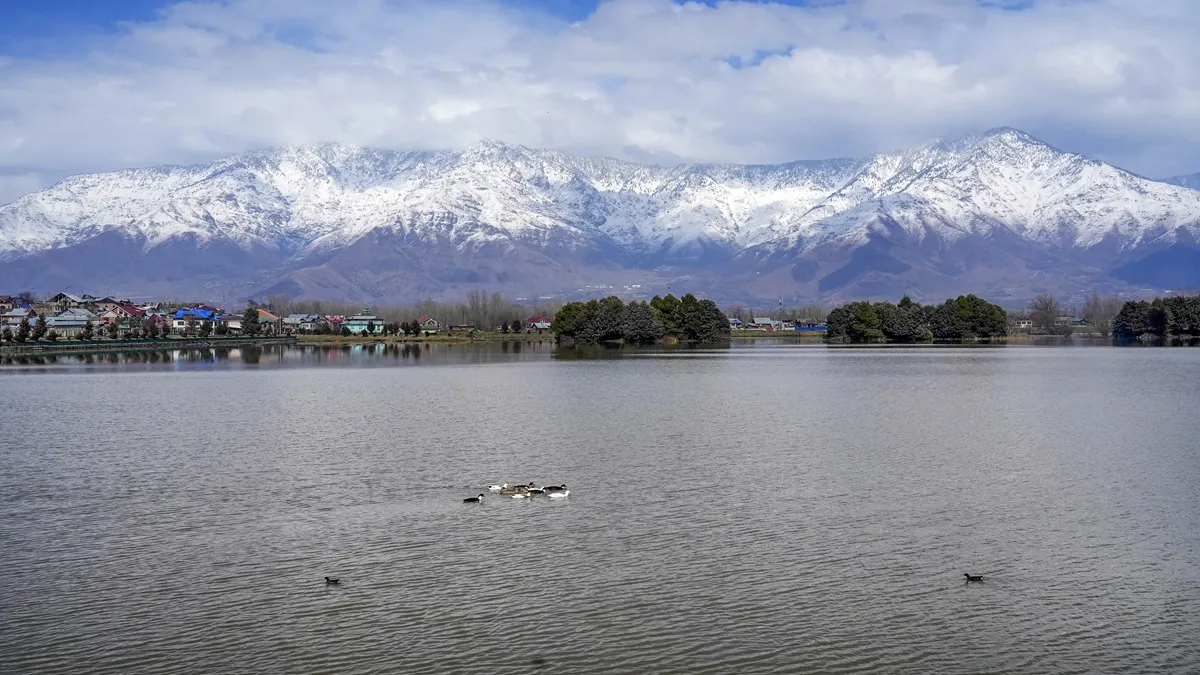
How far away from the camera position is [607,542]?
2227 cm

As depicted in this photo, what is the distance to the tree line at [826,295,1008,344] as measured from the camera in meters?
151

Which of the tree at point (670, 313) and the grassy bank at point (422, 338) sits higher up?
the tree at point (670, 313)

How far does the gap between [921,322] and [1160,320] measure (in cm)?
3676

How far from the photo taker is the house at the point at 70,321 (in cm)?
16426

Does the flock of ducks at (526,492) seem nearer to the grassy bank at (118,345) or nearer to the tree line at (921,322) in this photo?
the grassy bank at (118,345)

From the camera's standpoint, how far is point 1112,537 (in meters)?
22.4

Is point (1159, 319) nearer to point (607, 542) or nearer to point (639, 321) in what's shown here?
point (639, 321)

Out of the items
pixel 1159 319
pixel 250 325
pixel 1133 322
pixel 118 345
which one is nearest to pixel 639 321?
pixel 118 345

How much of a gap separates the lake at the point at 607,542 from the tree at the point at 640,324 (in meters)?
87.4

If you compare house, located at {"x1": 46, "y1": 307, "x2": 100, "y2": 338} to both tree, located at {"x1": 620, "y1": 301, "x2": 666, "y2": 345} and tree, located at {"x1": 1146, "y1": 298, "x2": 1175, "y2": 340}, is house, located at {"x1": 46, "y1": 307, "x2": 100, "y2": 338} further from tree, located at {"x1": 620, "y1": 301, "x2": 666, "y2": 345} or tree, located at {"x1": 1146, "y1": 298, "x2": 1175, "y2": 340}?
tree, located at {"x1": 1146, "y1": 298, "x2": 1175, "y2": 340}

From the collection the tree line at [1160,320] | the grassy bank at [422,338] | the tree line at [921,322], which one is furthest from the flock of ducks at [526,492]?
the tree line at [1160,320]

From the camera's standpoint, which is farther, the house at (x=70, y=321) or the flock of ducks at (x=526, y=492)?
the house at (x=70, y=321)

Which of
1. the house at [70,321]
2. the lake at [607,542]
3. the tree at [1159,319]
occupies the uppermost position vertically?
the house at [70,321]

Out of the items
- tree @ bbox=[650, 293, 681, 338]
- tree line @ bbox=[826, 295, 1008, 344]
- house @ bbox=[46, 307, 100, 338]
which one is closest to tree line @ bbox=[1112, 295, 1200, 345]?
tree line @ bbox=[826, 295, 1008, 344]
